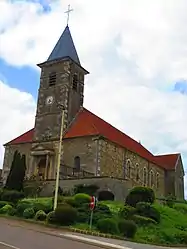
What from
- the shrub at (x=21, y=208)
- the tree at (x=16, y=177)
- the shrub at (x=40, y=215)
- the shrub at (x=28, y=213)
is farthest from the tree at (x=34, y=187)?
the shrub at (x=40, y=215)

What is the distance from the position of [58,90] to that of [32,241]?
28449 mm

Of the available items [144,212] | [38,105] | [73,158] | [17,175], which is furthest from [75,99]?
[144,212]

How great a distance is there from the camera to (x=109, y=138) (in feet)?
130

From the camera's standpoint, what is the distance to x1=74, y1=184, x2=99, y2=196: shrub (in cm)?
3144

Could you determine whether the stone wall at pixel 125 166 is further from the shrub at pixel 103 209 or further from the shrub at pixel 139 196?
the shrub at pixel 103 209

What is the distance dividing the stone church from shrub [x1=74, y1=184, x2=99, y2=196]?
2.94 feet

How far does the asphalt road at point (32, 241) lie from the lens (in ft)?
43.4

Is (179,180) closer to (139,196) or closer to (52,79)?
(52,79)

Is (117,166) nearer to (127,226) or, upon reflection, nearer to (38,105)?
(38,105)

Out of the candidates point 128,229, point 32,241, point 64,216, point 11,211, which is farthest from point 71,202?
point 32,241

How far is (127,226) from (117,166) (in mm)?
20405

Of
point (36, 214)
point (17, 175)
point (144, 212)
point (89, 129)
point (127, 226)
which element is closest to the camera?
point (127, 226)

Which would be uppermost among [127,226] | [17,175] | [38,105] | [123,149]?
[38,105]

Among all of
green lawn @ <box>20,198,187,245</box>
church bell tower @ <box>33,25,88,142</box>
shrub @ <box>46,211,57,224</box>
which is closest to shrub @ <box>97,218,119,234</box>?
green lawn @ <box>20,198,187,245</box>
